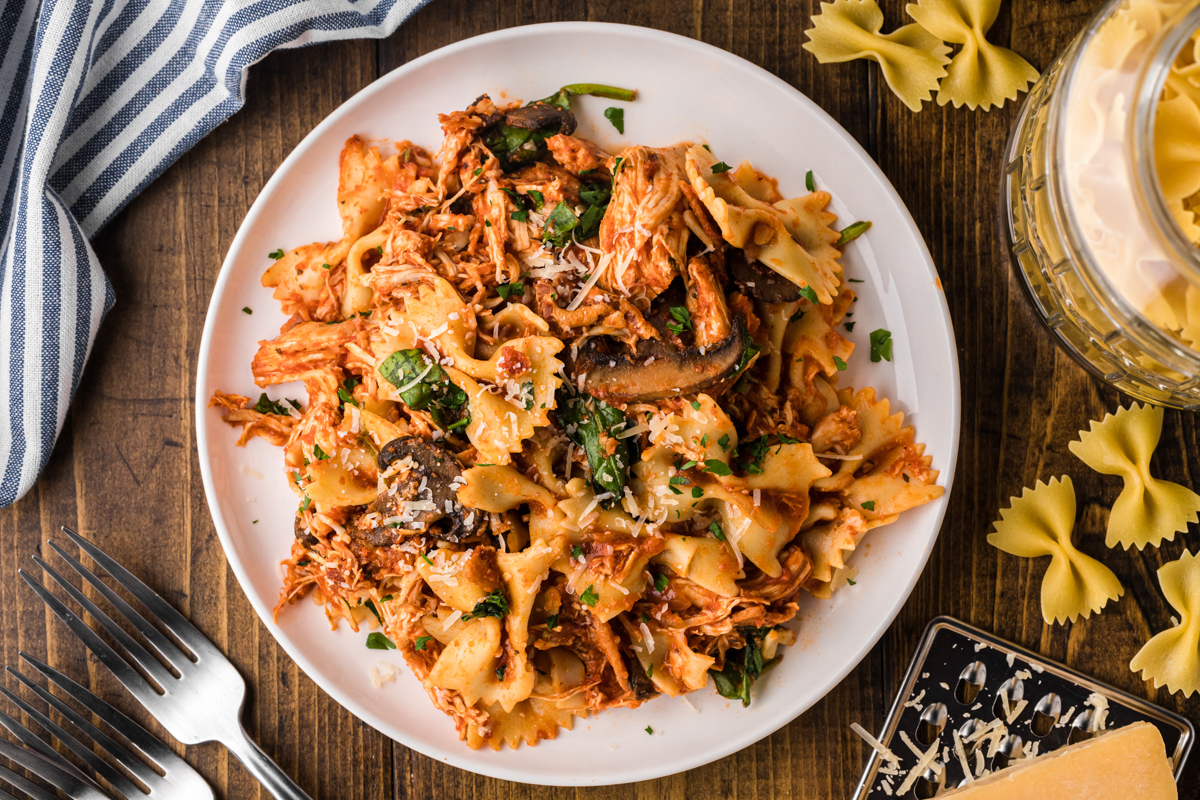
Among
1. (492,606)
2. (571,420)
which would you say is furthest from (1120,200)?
(492,606)

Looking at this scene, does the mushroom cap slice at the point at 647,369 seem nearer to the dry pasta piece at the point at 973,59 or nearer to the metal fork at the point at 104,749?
the dry pasta piece at the point at 973,59

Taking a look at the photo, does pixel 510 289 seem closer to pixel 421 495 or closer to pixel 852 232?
pixel 421 495

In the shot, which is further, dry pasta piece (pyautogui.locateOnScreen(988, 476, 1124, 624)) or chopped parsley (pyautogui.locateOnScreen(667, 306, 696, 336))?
dry pasta piece (pyautogui.locateOnScreen(988, 476, 1124, 624))

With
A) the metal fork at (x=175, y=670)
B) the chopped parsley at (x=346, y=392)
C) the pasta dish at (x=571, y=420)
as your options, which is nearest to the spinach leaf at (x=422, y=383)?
the pasta dish at (x=571, y=420)

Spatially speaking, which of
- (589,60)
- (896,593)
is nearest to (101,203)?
(589,60)

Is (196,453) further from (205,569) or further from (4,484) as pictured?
(4,484)

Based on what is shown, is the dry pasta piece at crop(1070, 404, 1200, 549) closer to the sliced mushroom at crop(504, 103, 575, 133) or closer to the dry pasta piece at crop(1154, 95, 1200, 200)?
the dry pasta piece at crop(1154, 95, 1200, 200)

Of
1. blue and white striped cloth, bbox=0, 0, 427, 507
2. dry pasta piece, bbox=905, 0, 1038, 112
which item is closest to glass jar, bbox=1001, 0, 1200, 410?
dry pasta piece, bbox=905, 0, 1038, 112
